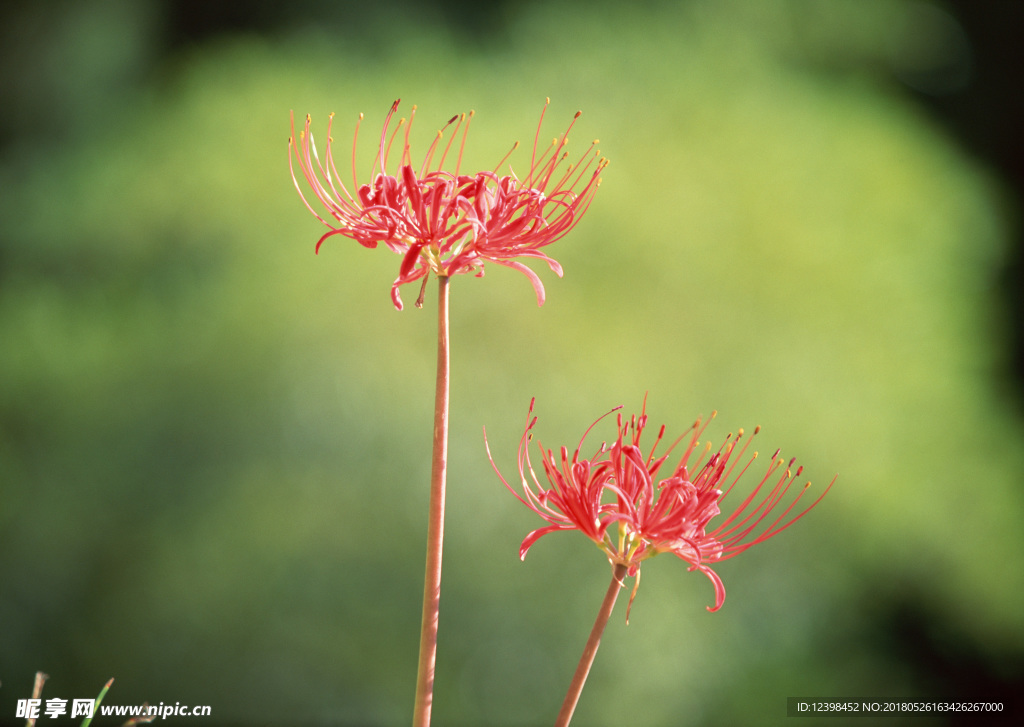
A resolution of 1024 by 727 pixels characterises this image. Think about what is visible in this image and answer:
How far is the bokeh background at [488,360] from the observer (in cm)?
108

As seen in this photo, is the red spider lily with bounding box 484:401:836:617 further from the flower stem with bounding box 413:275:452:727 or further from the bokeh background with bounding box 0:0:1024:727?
the bokeh background with bounding box 0:0:1024:727

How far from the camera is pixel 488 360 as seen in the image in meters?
1.16

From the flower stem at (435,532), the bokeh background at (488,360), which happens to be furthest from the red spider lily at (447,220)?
the bokeh background at (488,360)

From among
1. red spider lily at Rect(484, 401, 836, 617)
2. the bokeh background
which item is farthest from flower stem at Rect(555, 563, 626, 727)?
the bokeh background

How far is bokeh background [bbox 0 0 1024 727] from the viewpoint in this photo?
3.53 ft

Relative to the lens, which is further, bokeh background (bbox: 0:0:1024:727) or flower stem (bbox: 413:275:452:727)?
bokeh background (bbox: 0:0:1024:727)

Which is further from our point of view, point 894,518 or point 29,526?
point 894,518

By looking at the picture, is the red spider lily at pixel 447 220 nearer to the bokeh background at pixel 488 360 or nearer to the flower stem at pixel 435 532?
the flower stem at pixel 435 532

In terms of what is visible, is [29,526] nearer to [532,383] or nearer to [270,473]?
[270,473]

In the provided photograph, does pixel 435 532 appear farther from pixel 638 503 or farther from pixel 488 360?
pixel 488 360

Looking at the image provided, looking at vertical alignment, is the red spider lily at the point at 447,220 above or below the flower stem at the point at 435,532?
above

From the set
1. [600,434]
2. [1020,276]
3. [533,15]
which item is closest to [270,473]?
[600,434]

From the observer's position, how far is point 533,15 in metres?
1.45

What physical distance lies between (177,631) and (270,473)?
0.21 metres
